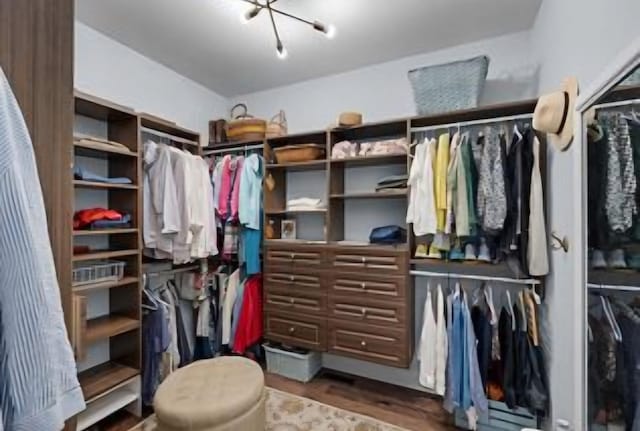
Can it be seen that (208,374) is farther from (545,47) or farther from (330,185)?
(545,47)

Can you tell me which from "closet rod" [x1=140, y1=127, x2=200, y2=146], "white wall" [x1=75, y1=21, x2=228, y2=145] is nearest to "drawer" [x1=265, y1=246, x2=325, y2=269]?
"closet rod" [x1=140, y1=127, x2=200, y2=146]

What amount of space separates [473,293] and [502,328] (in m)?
0.36

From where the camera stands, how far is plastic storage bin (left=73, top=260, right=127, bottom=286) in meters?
1.98

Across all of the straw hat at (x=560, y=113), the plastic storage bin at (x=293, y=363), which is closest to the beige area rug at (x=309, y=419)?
the plastic storage bin at (x=293, y=363)

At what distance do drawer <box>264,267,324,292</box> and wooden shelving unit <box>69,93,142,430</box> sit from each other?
0.98 m

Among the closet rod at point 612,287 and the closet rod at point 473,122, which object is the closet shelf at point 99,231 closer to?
the closet rod at point 473,122

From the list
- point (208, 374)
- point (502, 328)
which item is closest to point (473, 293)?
point (502, 328)

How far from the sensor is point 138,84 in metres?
2.49

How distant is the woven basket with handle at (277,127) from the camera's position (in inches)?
108

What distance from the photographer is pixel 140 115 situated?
2219mm

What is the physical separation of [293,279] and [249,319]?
1.87 ft

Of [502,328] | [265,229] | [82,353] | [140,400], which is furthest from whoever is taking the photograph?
[265,229]

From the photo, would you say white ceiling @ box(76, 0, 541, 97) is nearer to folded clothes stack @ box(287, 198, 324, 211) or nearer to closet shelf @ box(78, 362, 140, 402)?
folded clothes stack @ box(287, 198, 324, 211)

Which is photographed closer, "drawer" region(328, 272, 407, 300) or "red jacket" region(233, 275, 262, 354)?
"drawer" region(328, 272, 407, 300)
